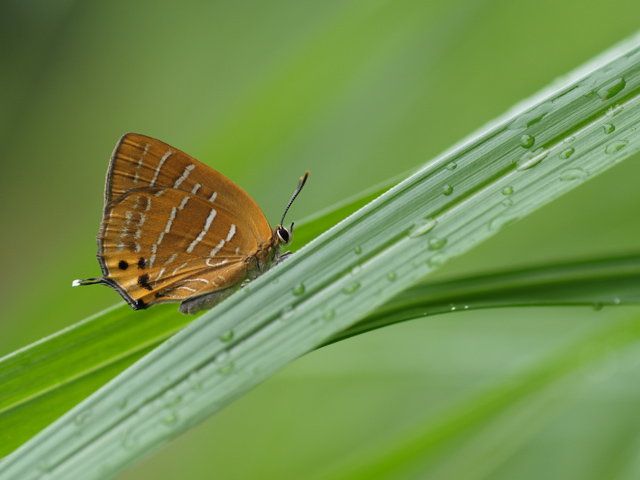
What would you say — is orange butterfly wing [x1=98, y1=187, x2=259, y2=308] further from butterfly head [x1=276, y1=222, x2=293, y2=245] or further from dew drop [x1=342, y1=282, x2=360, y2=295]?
dew drop [x1=342, y1=282, x2=360, y2=295]

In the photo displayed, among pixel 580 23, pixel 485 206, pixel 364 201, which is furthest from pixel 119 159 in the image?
pixel 580 23

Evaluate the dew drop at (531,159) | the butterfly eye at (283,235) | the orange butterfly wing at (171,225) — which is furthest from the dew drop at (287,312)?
the butterfly eye at (283,235)

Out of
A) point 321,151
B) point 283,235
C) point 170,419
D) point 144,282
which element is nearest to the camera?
point 170,419

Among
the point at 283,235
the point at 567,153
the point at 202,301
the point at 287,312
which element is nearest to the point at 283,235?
the point at 283,235

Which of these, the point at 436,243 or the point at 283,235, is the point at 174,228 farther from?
the point at 436,243

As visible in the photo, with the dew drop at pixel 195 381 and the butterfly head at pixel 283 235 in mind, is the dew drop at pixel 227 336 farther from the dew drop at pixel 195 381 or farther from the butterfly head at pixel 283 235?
the butterfly head at pixel 283 235

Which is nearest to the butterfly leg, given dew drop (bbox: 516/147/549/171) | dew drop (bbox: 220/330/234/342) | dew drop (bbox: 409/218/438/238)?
dew drop (bbox: 220/330/234/342)
